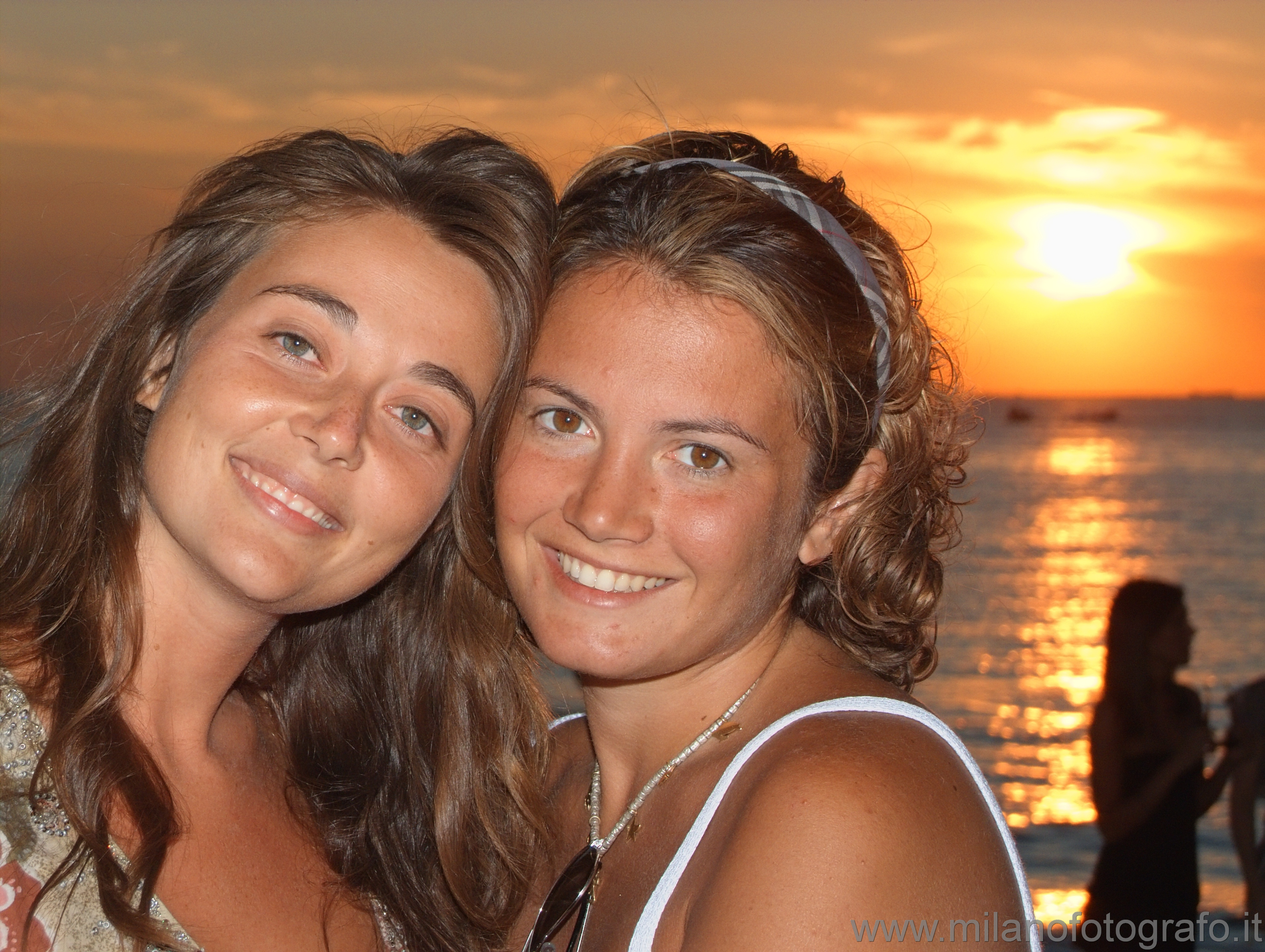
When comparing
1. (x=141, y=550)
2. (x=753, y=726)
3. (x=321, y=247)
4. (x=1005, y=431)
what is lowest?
(x=1005, y=431)

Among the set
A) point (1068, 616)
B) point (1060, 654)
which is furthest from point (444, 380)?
point (1068, 616)

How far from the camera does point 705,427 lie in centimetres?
225

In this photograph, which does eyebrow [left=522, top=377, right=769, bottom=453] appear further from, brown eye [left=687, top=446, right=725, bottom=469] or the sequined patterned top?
the sequined patterned top

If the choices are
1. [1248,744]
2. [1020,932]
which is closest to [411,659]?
[1020,932]

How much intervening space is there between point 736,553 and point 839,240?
2.33 feet

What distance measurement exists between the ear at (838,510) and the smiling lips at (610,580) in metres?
0.38

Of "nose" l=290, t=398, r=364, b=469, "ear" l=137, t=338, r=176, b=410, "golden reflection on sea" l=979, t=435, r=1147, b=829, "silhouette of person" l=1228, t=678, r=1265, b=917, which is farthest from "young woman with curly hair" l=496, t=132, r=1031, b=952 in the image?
"golden reflection on sea" l=979, t=435, r=1147, b=829

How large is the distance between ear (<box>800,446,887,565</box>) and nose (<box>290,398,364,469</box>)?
946 millimetres

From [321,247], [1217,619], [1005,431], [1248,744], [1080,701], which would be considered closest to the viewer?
[321,247]

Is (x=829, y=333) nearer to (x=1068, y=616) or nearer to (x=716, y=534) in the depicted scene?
(x=716, y=534)

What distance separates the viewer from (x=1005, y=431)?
272 ft

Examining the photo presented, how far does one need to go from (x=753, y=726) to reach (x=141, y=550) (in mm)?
1301

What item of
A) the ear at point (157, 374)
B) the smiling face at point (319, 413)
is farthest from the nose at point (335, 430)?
the ear at point (157, 374)

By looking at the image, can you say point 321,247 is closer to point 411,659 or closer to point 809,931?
point 411,659
